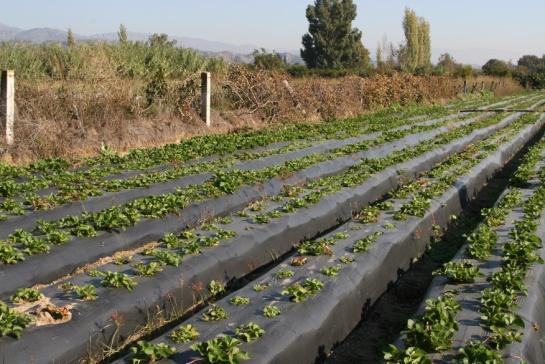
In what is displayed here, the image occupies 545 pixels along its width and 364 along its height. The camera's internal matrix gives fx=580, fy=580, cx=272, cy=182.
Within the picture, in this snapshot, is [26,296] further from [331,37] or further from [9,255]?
[331,37]

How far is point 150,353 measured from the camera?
12.6 feet

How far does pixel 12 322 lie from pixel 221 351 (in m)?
1.67

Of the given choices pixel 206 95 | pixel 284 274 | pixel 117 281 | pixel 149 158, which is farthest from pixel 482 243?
pixel 206 95

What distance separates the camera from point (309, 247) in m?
6.17

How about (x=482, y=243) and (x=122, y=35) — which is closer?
(x=482, y=243)

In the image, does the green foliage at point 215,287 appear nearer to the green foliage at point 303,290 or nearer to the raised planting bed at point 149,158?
the green foliage at point 303,290

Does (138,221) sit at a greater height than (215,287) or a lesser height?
greater

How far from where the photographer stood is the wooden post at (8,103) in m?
11.3

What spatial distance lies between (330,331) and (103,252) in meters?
2.85

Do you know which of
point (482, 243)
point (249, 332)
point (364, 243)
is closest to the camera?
point (249, 332)

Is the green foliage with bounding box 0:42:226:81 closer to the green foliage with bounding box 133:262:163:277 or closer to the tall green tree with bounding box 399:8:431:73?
the green foliage with bounding box 133:262:163:277

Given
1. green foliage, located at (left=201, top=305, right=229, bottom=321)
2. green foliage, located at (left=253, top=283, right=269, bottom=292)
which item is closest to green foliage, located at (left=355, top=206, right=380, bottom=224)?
green foliage, located at (left=253, top=283, right=269, bottom=292)

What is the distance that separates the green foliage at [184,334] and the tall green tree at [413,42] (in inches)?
2622

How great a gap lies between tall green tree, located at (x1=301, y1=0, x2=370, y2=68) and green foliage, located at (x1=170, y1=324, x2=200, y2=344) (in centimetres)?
5843
